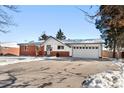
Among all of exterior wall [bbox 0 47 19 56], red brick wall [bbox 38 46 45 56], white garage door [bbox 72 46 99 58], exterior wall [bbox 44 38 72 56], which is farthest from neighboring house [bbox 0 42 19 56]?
white garage door [bbox 72 46 99 58]

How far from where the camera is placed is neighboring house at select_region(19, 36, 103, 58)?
30.8 m

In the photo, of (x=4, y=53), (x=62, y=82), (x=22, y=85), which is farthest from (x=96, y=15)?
(x=4, y=53)

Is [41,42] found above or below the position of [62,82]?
above

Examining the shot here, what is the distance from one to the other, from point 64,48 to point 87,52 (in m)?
3.86

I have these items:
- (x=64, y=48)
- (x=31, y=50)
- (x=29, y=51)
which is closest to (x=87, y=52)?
(x=64, y=48)

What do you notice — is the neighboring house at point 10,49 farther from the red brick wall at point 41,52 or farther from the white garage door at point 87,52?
the white garage door at point 87,52

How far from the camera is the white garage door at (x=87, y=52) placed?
30337mm

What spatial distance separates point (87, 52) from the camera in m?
30.5

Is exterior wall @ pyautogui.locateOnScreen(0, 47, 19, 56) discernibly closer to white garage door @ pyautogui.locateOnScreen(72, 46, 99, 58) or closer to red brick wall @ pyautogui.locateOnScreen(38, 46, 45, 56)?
red brick wall @ pyautogui.locateOnScreen(38, 46, 45, 56)

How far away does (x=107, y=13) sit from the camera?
34.0ft

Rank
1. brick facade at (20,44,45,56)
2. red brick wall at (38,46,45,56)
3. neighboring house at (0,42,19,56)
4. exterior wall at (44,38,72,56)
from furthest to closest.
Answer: neighboring house at (0,42,19,56) < brick facade at (20,44,45,56) < red brick wall at (38,46,45,56) < exterior wall at (44,38,72,56)

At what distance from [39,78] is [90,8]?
11.5ft

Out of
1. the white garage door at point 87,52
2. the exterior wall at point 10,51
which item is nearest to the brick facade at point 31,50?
the exterior wall at point 10,51
